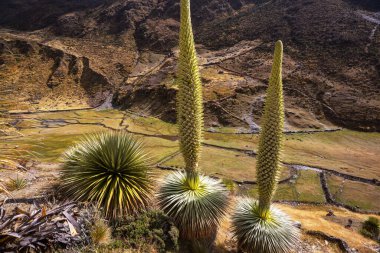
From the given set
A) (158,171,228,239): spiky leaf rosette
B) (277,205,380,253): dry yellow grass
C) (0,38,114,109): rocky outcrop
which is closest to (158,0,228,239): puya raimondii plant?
(158,171,228,239): spiky leaf rosette

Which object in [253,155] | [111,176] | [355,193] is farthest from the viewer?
[253,155]

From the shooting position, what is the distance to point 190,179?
8.66 meters

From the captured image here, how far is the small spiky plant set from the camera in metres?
8.11

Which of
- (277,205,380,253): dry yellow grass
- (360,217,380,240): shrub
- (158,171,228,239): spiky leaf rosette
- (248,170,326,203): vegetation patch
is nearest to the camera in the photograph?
(158,171,228,239): spiky leaf rosette

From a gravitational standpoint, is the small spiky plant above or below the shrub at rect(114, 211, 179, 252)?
above

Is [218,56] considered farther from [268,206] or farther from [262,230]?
[262,230]

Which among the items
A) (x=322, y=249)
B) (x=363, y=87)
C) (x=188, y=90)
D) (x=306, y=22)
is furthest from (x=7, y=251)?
(x=306, y=22)

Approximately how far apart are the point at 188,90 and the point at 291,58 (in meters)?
Answer: 78.6

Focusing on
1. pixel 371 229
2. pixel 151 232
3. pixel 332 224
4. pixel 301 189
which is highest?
pixel 151 232

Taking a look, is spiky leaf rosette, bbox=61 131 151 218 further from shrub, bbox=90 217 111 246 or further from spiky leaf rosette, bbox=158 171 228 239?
spiky leaf rosette, bbox=158 171 228 239

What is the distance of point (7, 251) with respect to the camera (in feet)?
21.7

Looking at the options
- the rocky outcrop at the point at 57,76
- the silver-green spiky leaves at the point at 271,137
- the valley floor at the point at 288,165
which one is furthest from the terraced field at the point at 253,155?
the rocky outcrop at the point at 57,76

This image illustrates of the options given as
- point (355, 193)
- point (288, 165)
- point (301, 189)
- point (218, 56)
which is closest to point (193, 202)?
point (301, 189)

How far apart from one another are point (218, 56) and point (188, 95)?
8228 centimetres
